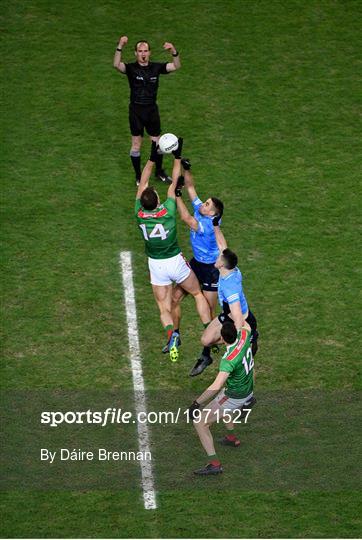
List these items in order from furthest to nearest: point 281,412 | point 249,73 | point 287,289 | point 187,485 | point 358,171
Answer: point 249,73, point 358,171, point 287,289, point 281,412, point 187,485

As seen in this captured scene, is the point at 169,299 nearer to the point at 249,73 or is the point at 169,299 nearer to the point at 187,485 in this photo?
the point at 187,485

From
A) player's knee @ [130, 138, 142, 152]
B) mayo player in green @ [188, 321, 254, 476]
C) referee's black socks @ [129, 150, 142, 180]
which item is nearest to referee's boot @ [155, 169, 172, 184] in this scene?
referee's black socks @ [129, 150, 142, 180]

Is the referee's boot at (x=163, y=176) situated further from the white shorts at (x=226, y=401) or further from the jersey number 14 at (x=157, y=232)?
the white shorts at (x=226, y=401)

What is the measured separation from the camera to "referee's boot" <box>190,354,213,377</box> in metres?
19.5

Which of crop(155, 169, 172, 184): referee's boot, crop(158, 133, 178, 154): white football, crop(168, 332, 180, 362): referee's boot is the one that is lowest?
crop(168, 332, 180, 362): referee's boot

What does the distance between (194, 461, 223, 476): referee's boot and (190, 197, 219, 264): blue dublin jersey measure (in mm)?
3288

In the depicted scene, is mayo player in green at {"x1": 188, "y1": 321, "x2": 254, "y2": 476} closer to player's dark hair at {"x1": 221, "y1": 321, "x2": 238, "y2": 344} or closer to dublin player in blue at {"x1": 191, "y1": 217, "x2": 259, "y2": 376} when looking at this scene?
player's dark hair at {"x1": 221, "y1": 321, "x2": 238, "y2": 344}

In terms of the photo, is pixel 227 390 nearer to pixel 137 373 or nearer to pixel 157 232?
pixel 137 373

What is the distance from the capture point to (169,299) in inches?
771

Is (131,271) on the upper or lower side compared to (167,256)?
lower

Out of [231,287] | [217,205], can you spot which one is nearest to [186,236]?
[217,205]

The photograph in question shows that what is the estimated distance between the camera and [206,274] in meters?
19.6

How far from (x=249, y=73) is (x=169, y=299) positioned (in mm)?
8742

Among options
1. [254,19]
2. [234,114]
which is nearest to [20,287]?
[234,114]
